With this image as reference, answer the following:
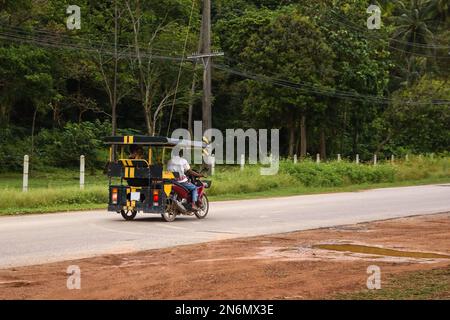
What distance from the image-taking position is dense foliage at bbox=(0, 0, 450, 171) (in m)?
46.8

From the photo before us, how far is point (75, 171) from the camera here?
47.2 m

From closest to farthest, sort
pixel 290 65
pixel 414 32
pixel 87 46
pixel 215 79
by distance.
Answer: pixel 87 46
pixel 290 65
pixel 215 79
pixel 414 32

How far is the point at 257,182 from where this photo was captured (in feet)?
106

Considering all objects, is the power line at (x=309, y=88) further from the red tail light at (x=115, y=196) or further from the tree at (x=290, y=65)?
the red tail light at (x=115, y=196)

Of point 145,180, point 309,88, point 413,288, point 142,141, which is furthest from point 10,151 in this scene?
point 413,288

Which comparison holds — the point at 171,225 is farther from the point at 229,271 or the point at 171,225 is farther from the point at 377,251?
the point at 229,271

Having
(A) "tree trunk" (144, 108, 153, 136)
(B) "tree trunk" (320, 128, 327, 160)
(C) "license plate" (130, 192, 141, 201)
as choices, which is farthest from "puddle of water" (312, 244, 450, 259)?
(B) "tree trunk" (320, 128, 327, 160)

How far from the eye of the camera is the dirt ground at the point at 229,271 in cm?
924

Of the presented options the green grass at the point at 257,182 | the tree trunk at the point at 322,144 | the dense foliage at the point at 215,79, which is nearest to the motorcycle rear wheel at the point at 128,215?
the green grass at the point at 257,182

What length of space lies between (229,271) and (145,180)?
793 cm

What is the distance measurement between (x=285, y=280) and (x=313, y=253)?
298 centimetres

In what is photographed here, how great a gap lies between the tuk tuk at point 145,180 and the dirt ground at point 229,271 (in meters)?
3.87

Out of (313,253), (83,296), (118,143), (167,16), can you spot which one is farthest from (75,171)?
(83,296)

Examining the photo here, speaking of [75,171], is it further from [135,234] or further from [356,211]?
[135,234]
